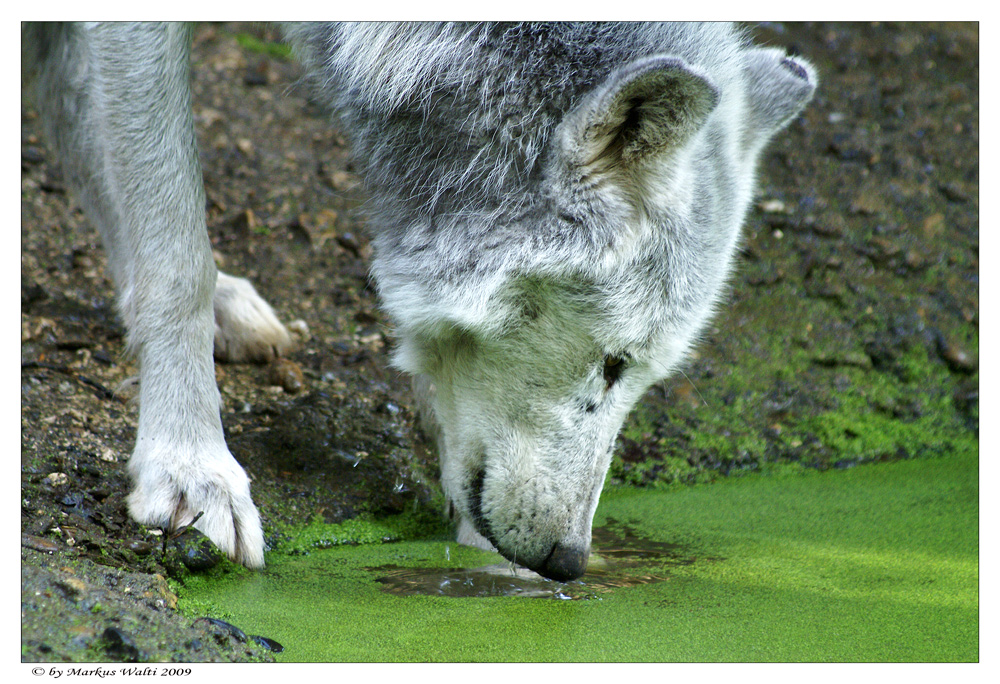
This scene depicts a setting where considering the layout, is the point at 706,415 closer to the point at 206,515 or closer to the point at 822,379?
the point at 822,379

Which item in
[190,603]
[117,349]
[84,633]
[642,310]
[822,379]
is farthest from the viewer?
[822,379]

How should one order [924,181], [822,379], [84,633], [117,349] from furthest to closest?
[924,181], [822,379], [117,349], [84,633]

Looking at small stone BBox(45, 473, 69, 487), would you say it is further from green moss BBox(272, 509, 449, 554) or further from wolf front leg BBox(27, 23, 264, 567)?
green moss BBox(272, 509, 449, 554)

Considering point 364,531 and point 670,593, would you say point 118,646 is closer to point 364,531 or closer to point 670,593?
point 364,531

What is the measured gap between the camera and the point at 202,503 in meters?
2.83

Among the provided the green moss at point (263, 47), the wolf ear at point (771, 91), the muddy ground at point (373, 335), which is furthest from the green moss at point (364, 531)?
the green moss at point (263, 47)

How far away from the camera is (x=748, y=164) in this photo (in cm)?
312

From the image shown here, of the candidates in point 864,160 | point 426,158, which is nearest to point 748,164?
point 426,158

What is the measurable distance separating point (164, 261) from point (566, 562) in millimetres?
1575

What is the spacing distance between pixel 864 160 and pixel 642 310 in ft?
12.6

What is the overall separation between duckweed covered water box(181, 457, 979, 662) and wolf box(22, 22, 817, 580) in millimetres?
184

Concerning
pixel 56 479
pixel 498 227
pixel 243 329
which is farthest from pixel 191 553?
pixel 243 329

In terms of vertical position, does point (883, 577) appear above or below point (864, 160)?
below

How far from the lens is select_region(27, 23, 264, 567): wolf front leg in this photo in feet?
9.55
